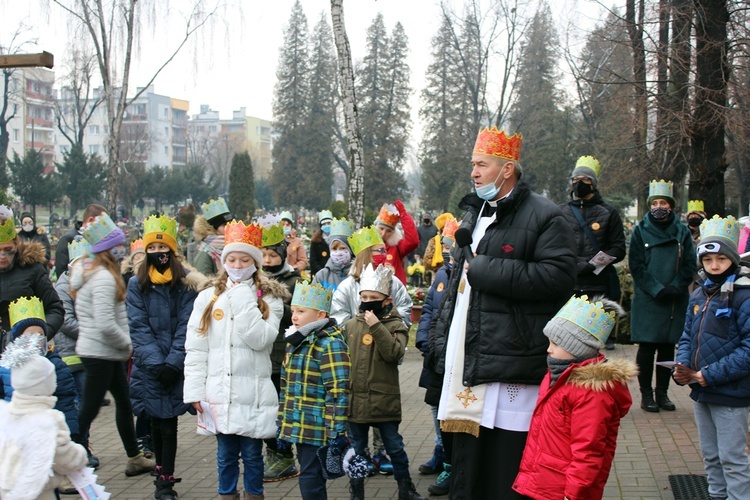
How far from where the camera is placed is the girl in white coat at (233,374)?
5.55 metres

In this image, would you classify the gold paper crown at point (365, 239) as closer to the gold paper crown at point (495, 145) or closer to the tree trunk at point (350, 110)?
the gold paper crown at point (495, 145)

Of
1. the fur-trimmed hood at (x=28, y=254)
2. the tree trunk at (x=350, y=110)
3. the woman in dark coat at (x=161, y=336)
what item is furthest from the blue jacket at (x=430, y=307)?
the tree trunk at (x=350, y=110)

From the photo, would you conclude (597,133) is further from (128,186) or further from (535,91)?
(128,186)

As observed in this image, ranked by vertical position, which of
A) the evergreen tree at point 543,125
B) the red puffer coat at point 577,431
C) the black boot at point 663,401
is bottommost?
the black boot at point 663,401

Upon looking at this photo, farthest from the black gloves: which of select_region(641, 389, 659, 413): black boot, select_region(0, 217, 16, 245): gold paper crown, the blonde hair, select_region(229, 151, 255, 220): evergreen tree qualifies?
select_region(229, 151, 255, 220): evergreen tree

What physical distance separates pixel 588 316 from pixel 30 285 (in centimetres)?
486

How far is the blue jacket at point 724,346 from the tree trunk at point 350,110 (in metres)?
10.4

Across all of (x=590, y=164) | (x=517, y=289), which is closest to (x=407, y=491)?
(x=517, y=289)

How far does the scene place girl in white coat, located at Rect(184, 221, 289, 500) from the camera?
5551 mm

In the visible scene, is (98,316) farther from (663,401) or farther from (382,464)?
(663,401)

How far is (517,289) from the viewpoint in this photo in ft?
14.1

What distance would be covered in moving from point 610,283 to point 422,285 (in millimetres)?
10584

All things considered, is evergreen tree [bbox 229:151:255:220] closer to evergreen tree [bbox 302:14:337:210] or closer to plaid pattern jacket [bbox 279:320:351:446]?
evergreen tree [bbox 302:14:337:210]

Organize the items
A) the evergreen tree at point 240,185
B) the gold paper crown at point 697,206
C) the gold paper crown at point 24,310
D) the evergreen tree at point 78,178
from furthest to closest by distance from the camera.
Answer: the evergreen tree at point 240,185 < the evergreen tree at point 78,178 < the gold paper crown at point 697,206 < the gold paper crown at point 24,310
